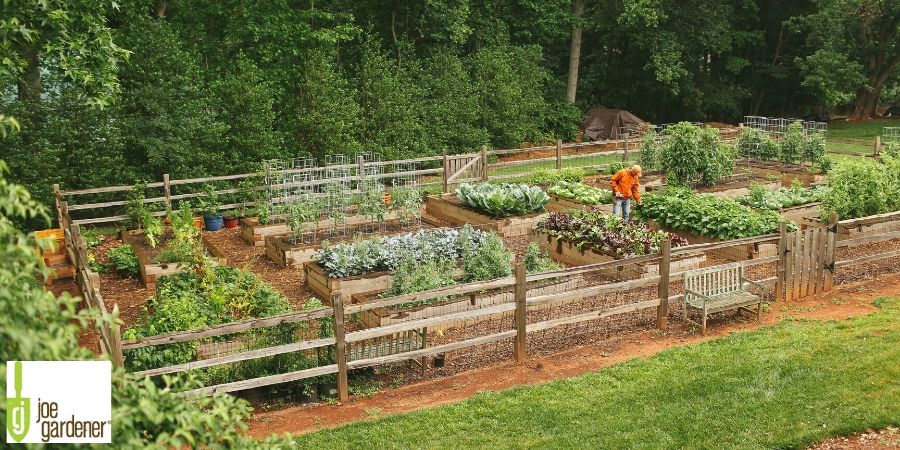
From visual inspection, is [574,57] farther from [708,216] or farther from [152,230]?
[152,230]

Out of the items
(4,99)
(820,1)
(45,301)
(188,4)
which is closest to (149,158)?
(4,99)

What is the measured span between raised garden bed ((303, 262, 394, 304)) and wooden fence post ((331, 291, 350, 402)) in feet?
11.6

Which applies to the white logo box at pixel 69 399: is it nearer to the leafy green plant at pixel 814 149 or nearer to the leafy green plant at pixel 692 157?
the leafy green plant at pixel 692 157

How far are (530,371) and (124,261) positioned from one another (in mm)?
8520

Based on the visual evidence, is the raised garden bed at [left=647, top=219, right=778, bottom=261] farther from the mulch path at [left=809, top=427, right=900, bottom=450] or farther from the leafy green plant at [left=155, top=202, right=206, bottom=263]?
the leafy green plant at [left=155, top=202, right=206, bottom=263]

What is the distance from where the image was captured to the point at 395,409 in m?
9.32

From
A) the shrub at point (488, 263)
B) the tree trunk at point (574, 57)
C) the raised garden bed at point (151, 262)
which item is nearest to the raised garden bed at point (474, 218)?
the shrub at point (488, 263)

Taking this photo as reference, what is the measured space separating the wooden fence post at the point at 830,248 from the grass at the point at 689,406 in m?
2.43

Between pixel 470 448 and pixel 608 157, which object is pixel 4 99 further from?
pixel 608 157

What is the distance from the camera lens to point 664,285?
11.6 m

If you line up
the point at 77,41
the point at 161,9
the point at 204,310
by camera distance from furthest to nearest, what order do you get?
the point at 161,9 < the point at 77,41 < the point at 204,310

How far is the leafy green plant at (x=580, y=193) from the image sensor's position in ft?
61.1

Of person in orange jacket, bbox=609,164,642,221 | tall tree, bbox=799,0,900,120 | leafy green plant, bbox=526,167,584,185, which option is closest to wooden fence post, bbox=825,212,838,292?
person in orange jacket, bbox=609,164,642,221

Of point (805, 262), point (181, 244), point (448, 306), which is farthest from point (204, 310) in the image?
point (805, 262)
